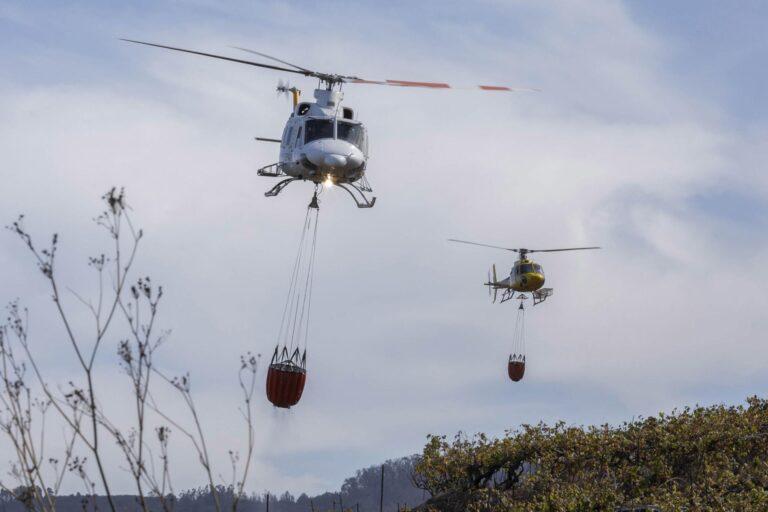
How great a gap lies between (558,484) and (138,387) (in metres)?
20.0

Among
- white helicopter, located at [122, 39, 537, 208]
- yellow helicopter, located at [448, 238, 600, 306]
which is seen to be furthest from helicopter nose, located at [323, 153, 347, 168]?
yellow helicopter, located at [448, 238, 600, 306]

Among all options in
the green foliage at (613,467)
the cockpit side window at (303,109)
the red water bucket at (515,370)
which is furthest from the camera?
the red water bucket at (515,370)

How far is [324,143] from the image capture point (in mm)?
26641

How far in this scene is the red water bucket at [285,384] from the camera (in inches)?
965

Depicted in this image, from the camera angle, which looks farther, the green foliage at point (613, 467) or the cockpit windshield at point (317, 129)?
the cockpit windshield at point (317, 129)

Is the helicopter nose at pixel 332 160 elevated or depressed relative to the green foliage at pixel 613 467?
elevated

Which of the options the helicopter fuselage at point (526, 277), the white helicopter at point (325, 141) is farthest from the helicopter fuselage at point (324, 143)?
the helicopter fuselage at point (526, 277)

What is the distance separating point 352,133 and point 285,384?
726 cm

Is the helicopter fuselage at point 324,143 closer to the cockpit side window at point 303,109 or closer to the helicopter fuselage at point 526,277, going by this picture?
the cockpit side window at point 303,109

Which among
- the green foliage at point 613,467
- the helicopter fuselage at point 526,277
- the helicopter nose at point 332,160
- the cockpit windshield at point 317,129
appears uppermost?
the helicopter fuselage at point 526,277

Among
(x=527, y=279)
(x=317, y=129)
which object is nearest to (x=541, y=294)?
(x=527, y=279)

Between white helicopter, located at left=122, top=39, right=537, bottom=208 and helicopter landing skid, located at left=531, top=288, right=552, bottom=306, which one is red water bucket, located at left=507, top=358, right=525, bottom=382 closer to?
helicopter landing skid, located at left=531, top=288, right=552, bottom=306

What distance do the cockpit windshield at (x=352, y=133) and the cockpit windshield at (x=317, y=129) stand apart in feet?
0.89

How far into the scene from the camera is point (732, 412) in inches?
1219
